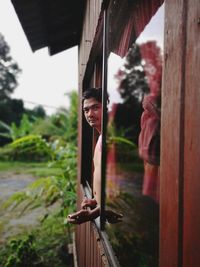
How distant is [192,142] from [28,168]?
14.9 meters

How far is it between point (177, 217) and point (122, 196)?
11.6ft

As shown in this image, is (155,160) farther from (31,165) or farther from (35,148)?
(31,165)

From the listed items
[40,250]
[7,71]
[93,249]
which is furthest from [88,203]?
[7,71]

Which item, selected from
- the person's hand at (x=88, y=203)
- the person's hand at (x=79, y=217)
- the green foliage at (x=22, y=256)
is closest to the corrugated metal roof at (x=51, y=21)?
the person's hand at (x=88, y=203)

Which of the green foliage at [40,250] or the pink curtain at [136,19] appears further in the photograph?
the green foliage at [40,250]

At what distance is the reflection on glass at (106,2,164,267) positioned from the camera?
76.8 inches

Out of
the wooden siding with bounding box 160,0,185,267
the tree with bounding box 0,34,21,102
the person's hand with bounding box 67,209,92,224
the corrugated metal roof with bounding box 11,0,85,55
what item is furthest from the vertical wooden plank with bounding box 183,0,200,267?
the tree with bounding box 0,34,21,102

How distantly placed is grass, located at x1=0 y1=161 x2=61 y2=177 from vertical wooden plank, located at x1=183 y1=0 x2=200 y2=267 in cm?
1261

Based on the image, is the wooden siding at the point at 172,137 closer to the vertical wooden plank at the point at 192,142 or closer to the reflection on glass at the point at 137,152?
the vertical wooden plank at the point at 192,142

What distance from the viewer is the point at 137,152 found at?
875 cm

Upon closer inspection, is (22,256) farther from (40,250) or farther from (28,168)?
(28,168)

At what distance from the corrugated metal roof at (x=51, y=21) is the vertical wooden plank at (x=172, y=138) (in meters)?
2.79

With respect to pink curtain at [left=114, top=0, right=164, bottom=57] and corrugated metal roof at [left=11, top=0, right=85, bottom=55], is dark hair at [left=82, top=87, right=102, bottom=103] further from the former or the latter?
corrugated metal roof at [left=11, top=0, right=85, bottom=55]

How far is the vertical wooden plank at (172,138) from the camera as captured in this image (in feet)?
2.18
